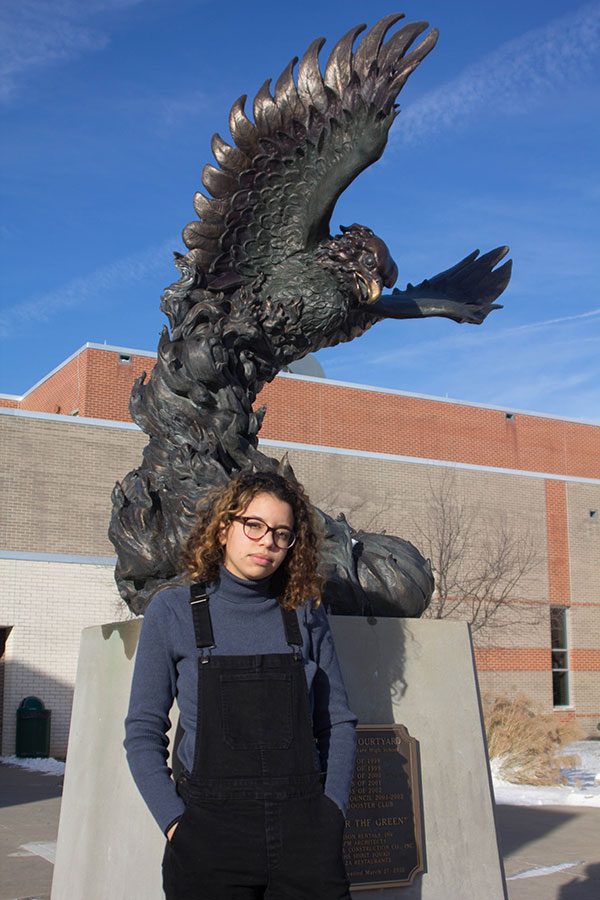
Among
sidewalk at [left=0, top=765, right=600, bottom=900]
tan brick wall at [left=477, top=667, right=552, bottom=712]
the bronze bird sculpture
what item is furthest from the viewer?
tan brick wall at [left=477, top=667, right=552, bottom=712]

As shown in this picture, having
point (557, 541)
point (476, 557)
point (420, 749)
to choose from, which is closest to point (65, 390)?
point (476, 557)

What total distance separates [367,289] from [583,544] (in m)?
24.5

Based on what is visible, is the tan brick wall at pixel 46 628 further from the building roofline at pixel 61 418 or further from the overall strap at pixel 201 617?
the overall strap at pixel 201 617

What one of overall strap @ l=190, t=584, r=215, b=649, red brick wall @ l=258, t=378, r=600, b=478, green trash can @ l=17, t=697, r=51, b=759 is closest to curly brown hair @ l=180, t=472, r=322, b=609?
overall strap @ l=190, t=584, r=215, b=649

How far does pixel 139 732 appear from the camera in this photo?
2.79 metres

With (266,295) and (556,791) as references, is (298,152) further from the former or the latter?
(556,791)

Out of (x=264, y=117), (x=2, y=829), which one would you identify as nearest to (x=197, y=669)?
(x=264, y=117)

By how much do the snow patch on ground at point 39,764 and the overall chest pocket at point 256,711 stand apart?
15.5 metres

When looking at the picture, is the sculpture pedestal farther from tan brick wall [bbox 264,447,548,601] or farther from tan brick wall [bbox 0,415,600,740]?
tan brick wall [bbox 264,447,548,601]

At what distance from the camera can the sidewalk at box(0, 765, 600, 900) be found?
7.50 metres

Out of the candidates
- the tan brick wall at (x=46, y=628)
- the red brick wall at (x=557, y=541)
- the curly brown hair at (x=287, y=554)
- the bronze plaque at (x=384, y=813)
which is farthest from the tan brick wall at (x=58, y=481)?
the curly brown hair at (x=287, y=554)

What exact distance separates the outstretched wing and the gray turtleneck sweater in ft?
8.46

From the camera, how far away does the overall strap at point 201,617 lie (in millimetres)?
2785

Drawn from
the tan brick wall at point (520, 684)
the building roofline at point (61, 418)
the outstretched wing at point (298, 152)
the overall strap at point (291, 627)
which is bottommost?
the overall strap at point (291, 627)
